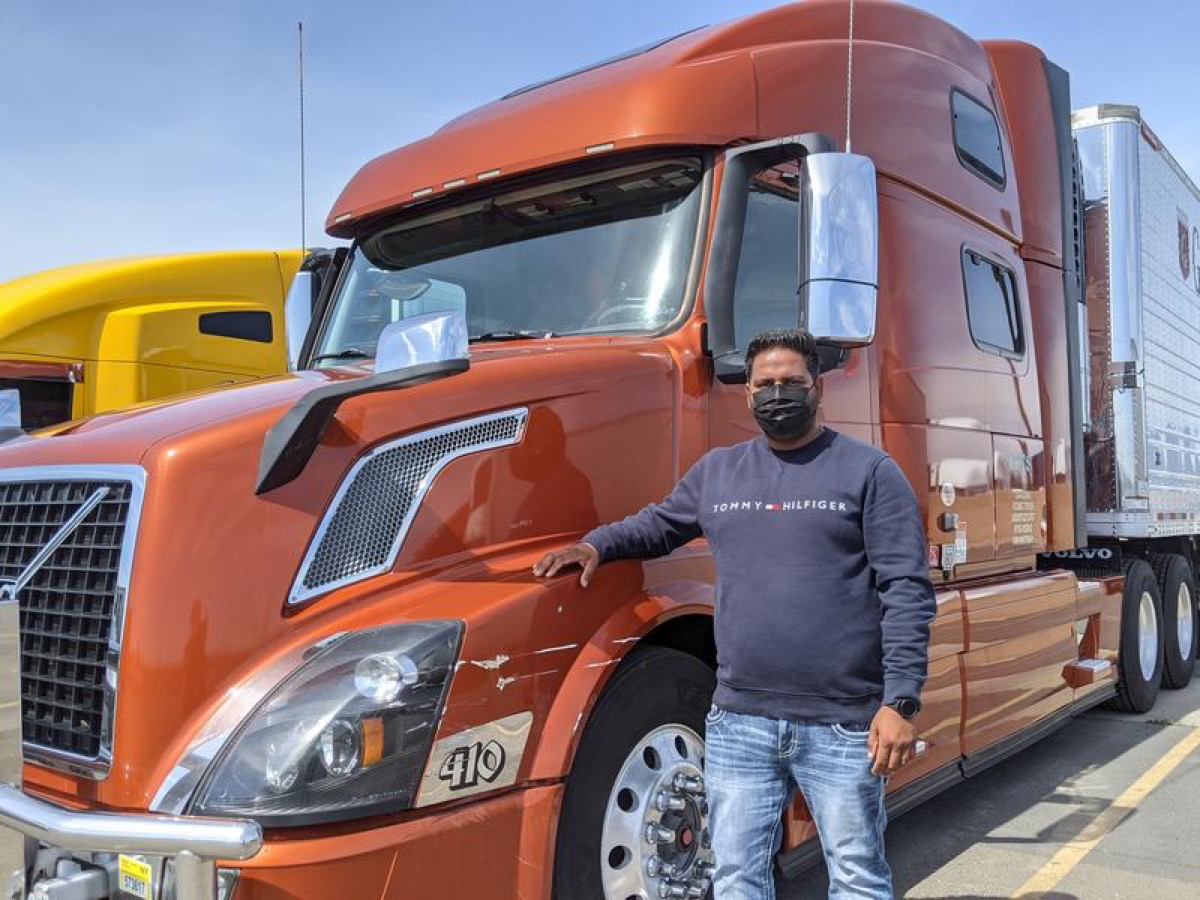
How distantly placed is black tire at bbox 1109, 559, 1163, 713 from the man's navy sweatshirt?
4945 mm

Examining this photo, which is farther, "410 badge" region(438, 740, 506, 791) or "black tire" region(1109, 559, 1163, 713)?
"black tire" region(1109, 559, 1163, 713)

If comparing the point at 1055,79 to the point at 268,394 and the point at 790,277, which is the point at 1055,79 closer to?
the point at 790,277

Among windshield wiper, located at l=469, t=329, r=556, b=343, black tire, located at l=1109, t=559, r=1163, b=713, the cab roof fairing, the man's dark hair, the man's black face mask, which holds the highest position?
the cab roof fairing

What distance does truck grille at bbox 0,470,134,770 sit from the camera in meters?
2.33

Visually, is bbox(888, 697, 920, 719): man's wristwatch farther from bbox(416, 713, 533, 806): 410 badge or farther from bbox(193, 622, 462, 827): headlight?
bbox(193, 622, 462, 827): headlight

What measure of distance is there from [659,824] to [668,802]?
61 millimetres

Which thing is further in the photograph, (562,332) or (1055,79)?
(1055,79)

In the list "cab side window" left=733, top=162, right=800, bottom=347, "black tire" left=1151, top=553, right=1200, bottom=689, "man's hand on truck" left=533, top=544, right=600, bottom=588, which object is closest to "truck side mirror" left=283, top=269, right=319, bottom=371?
"cab side window" left=733, top=162, right=800, bottom=347

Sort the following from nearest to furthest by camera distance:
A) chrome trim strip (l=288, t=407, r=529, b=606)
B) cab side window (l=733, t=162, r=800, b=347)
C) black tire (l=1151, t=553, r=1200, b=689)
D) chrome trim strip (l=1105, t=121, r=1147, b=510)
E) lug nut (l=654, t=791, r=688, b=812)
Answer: chrome trim strip (l=288, t=407, r=529, b=606) → lug nut (l=654, t=791, r=688, b=812) → cab side window (l=733, t=162, r=800, b=347) → chrome trim strip (l=1105, t=121, r=1147, b=510) → black tire (l=1151, t=553, r=1200, b=689)

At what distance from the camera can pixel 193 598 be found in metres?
2.27

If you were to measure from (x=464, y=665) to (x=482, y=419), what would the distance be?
662 millimetres

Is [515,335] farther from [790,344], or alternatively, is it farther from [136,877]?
[136,877]

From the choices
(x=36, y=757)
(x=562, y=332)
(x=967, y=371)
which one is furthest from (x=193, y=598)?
(x=967, y=371)

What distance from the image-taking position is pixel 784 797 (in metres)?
2.67
